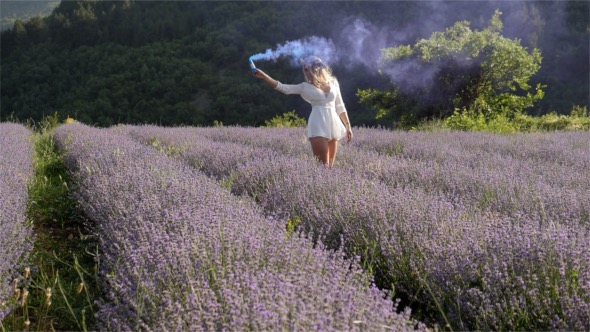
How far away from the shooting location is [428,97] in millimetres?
15602

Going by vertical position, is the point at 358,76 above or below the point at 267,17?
below

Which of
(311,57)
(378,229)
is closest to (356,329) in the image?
(378,229)

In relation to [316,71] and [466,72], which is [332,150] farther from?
[466,72]

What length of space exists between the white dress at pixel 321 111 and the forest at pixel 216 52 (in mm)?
16616

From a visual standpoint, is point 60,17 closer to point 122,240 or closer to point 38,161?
point 38,161

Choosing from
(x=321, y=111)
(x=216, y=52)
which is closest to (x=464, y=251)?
(x=321, y=111)

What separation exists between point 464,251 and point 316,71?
3111 mm

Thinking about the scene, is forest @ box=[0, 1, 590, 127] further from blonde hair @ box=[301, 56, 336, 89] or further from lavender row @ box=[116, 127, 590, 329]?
lavender row @ box=[116, 127, 590, 329]

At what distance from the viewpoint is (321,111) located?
502cm

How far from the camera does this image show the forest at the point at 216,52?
29469 millimetres

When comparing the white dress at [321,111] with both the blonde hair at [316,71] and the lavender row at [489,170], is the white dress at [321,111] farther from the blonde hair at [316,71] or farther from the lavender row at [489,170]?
the lavender row at [489,170]

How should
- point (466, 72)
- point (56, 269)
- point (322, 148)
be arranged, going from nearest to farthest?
point (56, 269)
point (322, 148)
point (466, 72)

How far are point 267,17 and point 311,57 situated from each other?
118 ft

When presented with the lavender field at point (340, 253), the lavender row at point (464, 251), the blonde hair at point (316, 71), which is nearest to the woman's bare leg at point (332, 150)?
the blonde hair at point (316, 71)
